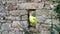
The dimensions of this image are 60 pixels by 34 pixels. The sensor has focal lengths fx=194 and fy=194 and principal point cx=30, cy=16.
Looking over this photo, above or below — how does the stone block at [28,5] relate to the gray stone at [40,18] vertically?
above

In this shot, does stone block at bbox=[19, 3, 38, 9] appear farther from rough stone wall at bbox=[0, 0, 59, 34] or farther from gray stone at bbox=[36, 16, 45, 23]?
gray stone at bbox=[36, 16, 45, 23]

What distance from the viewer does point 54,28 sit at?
3.76 meters

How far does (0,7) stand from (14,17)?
0.35 metres

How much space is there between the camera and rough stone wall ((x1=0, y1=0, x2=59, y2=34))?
12.6 feet

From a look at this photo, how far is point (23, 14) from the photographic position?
12.8ft

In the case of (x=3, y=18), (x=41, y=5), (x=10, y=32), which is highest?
(x=41, y=5)

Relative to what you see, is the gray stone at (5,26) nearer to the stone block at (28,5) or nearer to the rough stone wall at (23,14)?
the rough stone wall at (23,14)

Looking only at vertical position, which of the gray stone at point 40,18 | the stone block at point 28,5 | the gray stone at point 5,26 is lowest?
the gray stone at point 5,26

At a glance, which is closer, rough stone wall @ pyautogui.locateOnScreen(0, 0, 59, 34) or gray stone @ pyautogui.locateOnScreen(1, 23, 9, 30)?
rough stone wall @ pyautogui.locateOnScreen(0, 0, 59, 34)

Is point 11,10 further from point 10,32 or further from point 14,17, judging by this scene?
point 10,32

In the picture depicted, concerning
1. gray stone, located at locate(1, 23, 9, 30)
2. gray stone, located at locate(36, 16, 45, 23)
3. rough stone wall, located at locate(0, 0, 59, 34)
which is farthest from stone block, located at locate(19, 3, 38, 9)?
gray stone, located at locate(1, 23, 9, 30)

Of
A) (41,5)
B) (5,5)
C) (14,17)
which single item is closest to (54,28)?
(41,5)

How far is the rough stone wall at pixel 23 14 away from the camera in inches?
151

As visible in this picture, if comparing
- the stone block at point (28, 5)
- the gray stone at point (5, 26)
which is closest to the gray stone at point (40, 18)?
the stone block at point (28, 5)
